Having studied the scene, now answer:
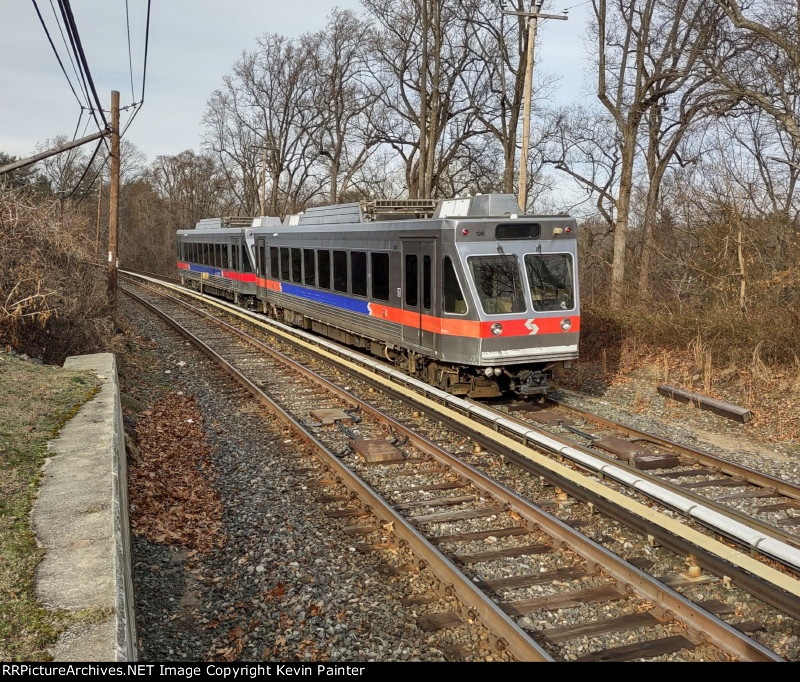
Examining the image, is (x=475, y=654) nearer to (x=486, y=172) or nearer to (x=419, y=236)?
(x=419, y=236)

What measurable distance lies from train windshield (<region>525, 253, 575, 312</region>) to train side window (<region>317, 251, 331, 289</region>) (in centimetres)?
640

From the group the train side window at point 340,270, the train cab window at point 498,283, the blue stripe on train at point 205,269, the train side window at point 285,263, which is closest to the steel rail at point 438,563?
the train cab window at point 498,283

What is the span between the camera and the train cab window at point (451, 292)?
10.4 meters

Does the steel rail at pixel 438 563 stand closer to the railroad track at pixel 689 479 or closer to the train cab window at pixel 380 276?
the railroad track at pixel 689 479

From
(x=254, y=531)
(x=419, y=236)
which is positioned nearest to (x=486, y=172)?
(x=419, y=236)

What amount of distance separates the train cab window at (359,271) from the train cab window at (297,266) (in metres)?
4.24

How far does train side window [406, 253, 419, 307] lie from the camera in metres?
11.4

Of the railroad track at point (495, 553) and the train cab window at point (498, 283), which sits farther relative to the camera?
the train cab window at point (498, 283)

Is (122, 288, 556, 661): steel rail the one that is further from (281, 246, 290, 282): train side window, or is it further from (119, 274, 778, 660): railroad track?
(281, 246, 290, 282): train side window

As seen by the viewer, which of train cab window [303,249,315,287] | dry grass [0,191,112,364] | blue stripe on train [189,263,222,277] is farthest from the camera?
blue stripe on train [189,263,222,277]

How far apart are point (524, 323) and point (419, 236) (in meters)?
2.22

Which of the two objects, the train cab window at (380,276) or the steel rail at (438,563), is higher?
the train cab window at (380,276)

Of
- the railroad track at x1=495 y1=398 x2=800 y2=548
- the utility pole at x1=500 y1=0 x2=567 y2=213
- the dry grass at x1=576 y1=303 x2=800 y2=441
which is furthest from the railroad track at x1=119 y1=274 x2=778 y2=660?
the utility pole at x1=500 y1=0 x2=567 y2=213

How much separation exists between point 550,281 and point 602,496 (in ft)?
15.8
